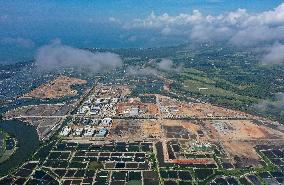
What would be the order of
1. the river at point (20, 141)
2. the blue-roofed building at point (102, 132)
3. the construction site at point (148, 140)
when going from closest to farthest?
the construction site at point (148, 140) → the river at point (20, 141) → the blue-roofed building at point (102, 132)

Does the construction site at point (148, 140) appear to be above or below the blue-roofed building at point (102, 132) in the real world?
below

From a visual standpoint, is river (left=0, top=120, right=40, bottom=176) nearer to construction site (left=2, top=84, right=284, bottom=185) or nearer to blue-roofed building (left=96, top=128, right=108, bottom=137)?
construction site (left=2, top=84, right=284, bottom=185)

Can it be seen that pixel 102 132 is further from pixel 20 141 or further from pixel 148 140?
pixel 20 141

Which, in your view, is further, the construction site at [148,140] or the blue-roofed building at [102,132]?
the blue-roofed building at [102,132]

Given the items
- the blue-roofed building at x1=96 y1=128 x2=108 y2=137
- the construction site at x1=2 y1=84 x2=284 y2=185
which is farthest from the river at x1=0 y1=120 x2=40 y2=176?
the blue-roofed building at x1=96 y1=128 x2=108 y2=137

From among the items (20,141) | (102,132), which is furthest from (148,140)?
(20,141)

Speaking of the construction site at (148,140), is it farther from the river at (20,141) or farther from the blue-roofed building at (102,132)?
the river at (20,141)

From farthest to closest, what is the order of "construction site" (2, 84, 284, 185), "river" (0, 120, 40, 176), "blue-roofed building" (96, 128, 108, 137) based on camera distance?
"blue-roofed building" (96, 128, 108, 137), "river" (0, 120, 40, 176), "construction site" (2, 84, 284, 185)

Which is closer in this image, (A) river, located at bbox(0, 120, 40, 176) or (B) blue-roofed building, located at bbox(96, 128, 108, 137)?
(A) river, located at bbox(0, 120, 40, 176)

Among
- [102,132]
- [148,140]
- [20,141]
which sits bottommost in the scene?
[20,141]

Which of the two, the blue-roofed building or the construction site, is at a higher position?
the blue-roofed building

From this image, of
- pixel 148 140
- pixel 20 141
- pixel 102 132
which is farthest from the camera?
pixel 102 132

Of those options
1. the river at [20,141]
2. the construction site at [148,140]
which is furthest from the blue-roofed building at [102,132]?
the river at [20,141]
